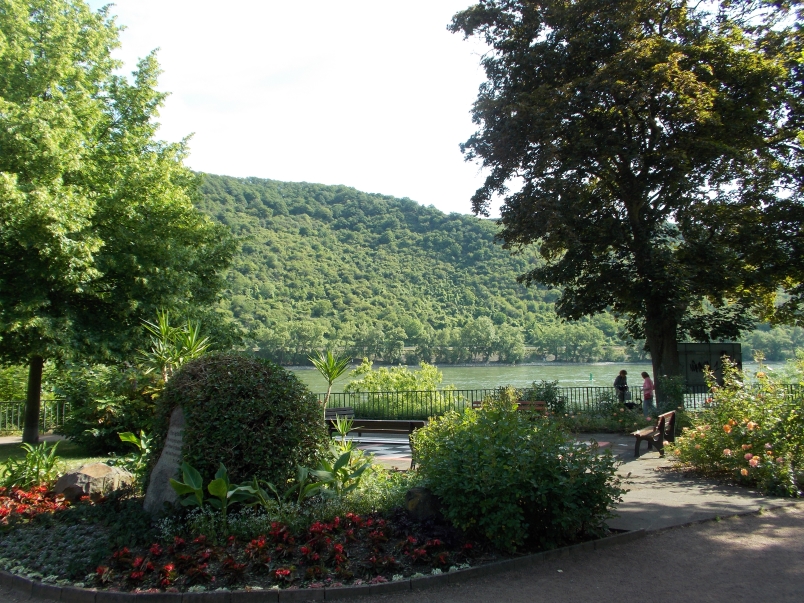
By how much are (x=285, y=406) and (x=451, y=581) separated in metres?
2.61

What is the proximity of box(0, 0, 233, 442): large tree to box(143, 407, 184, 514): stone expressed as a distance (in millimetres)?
7115

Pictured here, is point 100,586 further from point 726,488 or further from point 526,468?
point 726,488

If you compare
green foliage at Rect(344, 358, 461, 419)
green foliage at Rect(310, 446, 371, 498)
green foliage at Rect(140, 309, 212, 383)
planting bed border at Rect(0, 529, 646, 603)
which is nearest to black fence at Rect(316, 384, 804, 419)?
green foliage at Rect(344, 358, 461, 419)

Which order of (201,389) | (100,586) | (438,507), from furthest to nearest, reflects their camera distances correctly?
(201,389) < (438,507) < (100,586)

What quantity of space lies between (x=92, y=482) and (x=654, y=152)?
16568 millimetres

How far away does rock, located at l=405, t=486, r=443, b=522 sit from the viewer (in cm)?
596

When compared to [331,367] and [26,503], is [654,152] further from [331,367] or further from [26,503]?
[26,503]

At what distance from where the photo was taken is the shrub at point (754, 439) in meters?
8.10

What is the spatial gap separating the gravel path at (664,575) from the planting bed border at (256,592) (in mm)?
76

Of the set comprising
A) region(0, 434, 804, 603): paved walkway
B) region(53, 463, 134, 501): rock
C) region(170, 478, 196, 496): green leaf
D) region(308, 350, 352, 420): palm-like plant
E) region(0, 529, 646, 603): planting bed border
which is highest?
region(308, 350, 352, 420): palm-like plant

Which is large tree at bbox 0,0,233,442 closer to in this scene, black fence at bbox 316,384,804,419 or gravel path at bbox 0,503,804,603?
black fence at bbox 316,384,804,419

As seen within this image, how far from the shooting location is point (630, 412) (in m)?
17.0

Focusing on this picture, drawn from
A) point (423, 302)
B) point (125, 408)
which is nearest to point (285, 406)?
point (125, 408)

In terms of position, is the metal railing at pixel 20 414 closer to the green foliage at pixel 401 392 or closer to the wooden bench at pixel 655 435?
the green foliage at pixel 401 392
